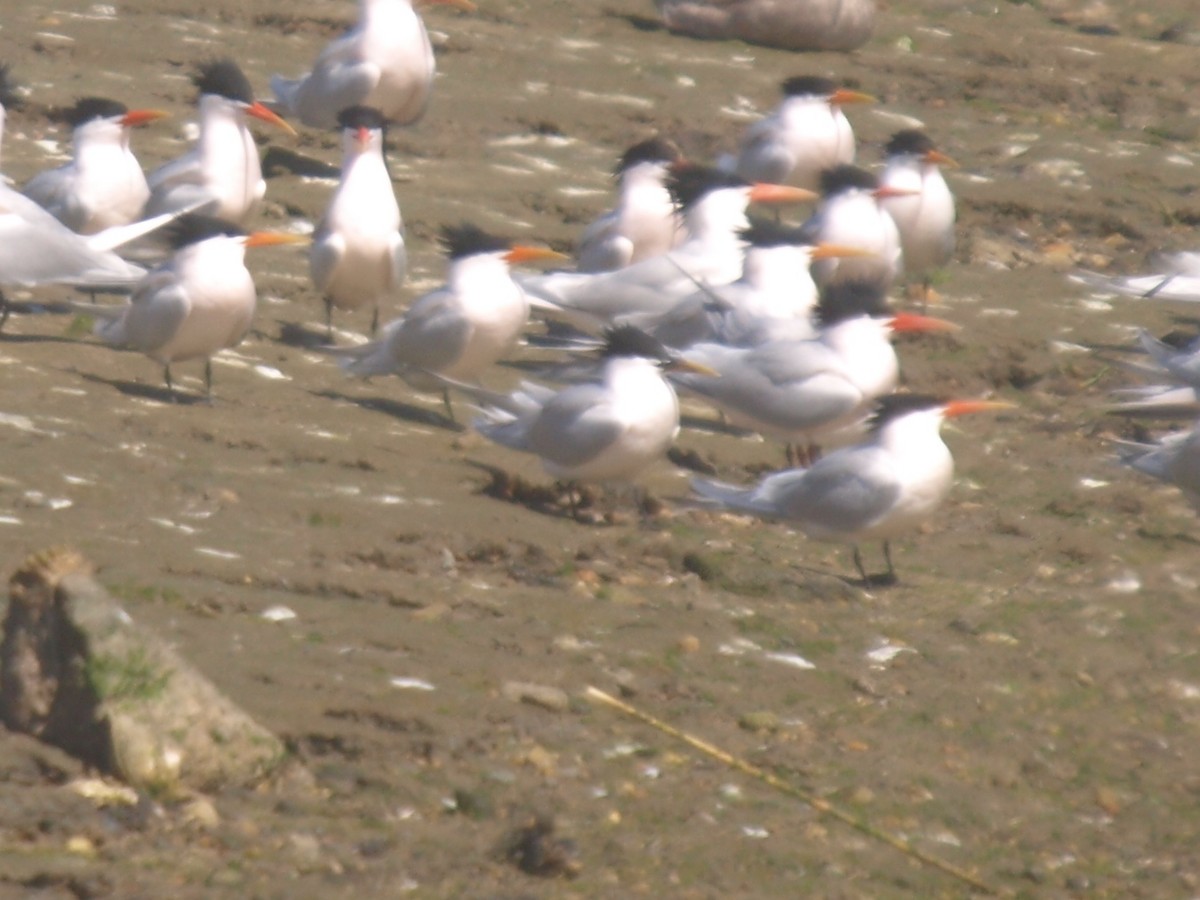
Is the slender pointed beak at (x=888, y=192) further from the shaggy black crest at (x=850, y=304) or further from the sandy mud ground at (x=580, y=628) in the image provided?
the shaggy black crest at (x=850, y=304)

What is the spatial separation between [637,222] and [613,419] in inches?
88.1

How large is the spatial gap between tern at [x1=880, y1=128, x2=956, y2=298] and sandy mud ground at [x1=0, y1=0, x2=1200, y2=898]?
0.16 metres

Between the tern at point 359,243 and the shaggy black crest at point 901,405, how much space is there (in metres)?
1.92

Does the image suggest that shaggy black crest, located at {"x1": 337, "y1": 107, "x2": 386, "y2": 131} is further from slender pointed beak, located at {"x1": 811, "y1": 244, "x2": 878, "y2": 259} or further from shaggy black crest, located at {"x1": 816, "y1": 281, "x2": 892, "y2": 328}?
shaggy black crest, located at {"x1": 816, "y1": 281, "x2": 892, "y2": 328}

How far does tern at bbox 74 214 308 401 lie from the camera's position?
5.81 m

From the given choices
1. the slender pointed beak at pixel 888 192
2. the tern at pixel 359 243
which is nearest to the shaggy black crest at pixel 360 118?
the tern at pixel 359 243

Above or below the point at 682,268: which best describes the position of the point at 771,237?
above

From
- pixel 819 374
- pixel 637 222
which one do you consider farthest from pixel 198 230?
pixel 637 222

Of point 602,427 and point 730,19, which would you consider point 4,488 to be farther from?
point 730,19

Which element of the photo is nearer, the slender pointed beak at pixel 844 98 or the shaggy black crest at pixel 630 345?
the shaggy black crest at pixel 630 345

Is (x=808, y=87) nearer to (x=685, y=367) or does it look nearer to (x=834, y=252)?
(x=834, y=252)

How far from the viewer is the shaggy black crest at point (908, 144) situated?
7980mm

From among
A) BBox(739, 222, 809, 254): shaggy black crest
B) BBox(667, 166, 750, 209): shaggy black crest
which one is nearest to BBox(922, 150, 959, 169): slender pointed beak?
BBox(667, 166, 750, 209): shaggy black crest

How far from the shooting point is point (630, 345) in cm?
545
